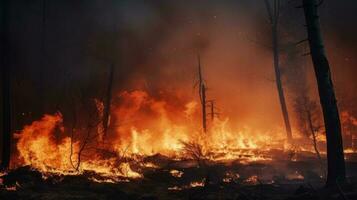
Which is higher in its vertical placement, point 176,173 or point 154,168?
point 154,168

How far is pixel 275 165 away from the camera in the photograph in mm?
19281

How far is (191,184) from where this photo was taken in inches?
619

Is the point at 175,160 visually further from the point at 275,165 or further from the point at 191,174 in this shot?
the point at 275,165

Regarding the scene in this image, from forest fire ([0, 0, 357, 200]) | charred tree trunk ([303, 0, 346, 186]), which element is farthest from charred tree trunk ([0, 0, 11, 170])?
charred tree trunk ([303, 0, 346, 186])

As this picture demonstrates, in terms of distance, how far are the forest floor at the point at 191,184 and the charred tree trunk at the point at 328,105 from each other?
68 centimetres

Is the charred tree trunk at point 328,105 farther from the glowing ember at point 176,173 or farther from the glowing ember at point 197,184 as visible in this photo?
the glowing ember at point 176,173

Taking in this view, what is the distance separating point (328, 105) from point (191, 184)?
7290 millimetres

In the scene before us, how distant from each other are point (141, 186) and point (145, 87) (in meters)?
25.6

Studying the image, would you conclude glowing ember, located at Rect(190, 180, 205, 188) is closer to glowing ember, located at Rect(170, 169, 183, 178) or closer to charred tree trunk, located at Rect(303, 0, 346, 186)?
glowing ember, located at Rect(170, 169, 183, 178)

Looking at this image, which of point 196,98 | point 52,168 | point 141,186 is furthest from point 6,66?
point 196,98

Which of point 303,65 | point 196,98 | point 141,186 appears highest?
point 303,65

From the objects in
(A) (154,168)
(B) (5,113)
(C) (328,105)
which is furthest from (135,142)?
(C) (328,105)

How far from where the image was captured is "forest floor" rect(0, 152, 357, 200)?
10531 mm

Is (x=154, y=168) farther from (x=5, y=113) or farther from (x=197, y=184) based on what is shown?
(x=5, y=113)
